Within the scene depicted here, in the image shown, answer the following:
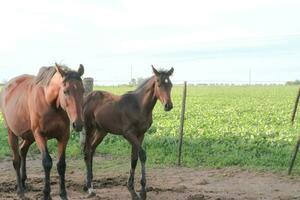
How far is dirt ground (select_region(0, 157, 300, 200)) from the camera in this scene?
8.88 meters

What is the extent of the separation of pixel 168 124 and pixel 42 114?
39.5ft

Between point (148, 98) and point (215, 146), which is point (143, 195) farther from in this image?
point (215, 146)

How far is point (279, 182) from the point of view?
10.3 meters

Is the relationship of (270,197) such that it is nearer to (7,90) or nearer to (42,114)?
(42,114)

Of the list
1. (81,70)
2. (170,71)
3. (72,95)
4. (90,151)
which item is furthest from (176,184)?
(72,95)

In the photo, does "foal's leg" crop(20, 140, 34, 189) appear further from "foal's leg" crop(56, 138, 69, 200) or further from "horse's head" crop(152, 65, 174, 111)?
"horse's head" crop(152, 65, 174, 111)

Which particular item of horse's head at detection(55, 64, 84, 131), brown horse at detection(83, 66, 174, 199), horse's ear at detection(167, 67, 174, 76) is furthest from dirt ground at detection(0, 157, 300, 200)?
horse's head at detection(55, 64, 84, 131)

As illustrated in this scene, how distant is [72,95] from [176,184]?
4153 millimetres

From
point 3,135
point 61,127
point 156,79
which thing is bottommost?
point 3,135

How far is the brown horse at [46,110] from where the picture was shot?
6.81 m

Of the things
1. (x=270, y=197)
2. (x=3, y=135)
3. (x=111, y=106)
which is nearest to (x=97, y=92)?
(x=111, y=106)

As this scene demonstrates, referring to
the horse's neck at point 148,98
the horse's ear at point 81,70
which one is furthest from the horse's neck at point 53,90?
the horse's neck at point 148,98

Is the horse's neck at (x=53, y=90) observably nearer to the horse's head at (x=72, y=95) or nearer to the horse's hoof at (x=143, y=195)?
the horse's head at (x=72, y=95)

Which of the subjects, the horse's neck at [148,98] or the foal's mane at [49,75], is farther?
the horse's neck at [148,98]
